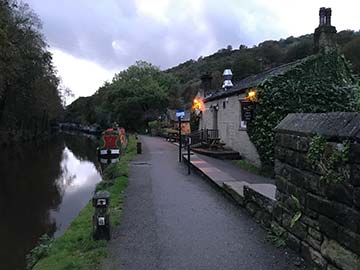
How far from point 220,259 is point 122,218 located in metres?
3.31

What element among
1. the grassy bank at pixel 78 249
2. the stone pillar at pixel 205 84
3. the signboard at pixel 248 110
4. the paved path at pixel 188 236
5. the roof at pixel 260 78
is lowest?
the grassy bank at pixel 78 249

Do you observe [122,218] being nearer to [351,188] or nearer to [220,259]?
[220,259]

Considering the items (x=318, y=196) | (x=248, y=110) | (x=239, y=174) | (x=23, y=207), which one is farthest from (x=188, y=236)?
(x=23, y=207)

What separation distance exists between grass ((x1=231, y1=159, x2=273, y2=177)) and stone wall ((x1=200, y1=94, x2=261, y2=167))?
0.25 meters

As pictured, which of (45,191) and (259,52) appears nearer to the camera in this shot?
(45,191)

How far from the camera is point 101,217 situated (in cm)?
723

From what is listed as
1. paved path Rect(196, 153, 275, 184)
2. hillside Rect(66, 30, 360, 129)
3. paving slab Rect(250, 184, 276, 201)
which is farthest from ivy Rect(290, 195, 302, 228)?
hillside Rect(66, 30, 360, 129)

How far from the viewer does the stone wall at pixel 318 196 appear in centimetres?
463

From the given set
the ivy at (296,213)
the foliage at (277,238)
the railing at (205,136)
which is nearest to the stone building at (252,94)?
the railing at (205,136)

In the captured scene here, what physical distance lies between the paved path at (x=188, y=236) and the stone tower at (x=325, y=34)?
927cm

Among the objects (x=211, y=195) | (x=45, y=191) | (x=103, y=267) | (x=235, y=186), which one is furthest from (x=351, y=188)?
(x=45, y=191)

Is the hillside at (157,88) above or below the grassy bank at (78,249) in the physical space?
above

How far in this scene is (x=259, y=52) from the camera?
259ft

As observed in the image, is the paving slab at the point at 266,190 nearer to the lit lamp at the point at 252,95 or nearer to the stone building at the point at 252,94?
the stone building at the point at 252,94
